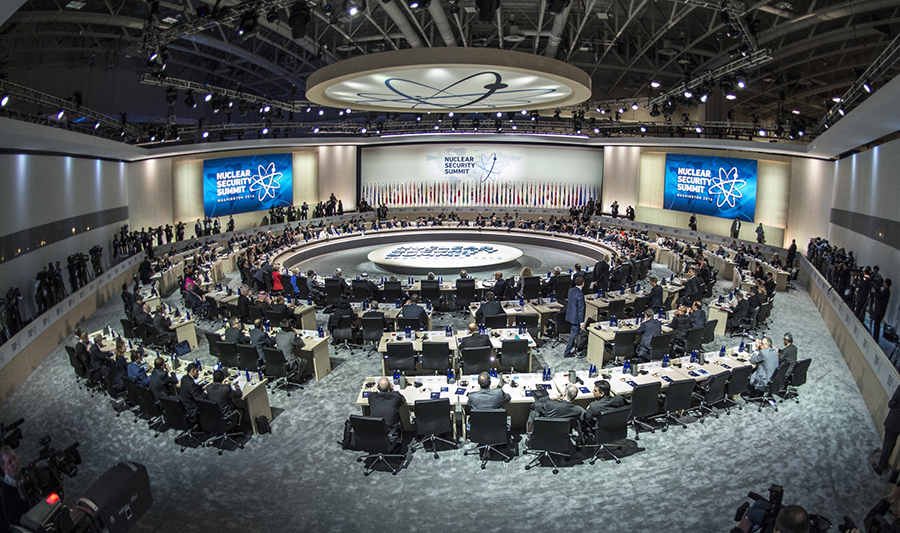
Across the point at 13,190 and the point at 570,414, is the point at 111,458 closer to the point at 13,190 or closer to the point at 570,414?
the point at 570,414

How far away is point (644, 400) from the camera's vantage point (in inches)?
299

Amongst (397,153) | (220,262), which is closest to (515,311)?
(220,262)

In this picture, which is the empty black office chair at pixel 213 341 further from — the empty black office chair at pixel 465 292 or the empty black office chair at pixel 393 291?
the empty black office chair at pixel 465 292

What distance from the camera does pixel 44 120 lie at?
1484cm

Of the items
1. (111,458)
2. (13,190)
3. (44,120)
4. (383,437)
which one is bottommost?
(111,458)

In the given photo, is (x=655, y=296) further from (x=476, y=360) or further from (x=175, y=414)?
(x=175, y=414)

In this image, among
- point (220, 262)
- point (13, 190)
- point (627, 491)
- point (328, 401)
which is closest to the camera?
point (627, 491)

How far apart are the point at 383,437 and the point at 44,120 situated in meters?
14.2

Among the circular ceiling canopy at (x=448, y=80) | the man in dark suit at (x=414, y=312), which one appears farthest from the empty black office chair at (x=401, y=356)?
the circular ceiling canopy at (x=448, y=80)

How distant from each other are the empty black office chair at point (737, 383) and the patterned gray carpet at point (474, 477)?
0.27 meters

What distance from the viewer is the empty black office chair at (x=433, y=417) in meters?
7.07

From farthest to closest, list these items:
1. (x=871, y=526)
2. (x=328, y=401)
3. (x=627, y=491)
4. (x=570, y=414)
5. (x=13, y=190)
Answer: (x=13, y=190)
(x=328, y=401)
(x=570, y=414)
(x=627, y=491)
(x=871, y=526)

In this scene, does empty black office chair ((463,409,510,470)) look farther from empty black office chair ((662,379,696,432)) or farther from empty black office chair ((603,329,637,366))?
empty black office chair ((603,329,637,366))

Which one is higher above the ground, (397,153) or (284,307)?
(397,153)
